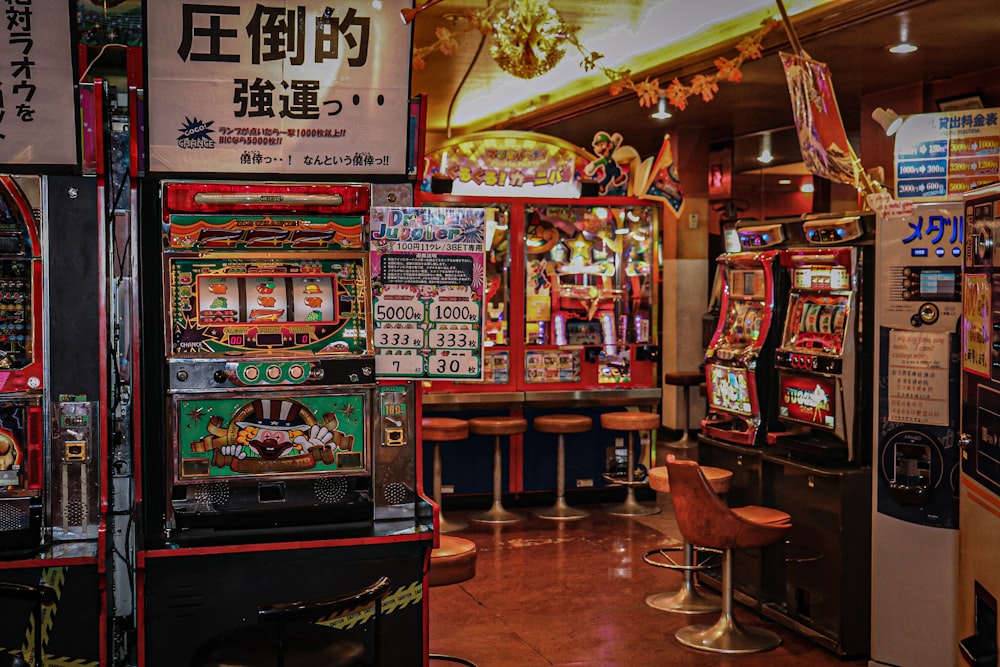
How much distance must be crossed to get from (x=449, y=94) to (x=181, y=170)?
26.1 ft

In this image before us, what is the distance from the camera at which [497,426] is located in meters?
7.74

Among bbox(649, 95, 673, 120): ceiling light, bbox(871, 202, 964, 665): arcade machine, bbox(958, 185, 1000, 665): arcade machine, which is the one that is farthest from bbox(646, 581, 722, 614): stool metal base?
bbox(649, 95, 673, 120): ceiling light

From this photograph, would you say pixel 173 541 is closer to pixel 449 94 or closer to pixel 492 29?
pixel 492 29

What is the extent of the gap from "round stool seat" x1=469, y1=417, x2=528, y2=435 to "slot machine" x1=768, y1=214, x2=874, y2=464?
2.61 metres

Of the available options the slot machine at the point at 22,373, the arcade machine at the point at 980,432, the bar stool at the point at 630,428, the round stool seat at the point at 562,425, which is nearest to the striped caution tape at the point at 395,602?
the slot machine at the point at 22,373

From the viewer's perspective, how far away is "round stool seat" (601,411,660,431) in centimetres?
793

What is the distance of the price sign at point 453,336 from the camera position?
12.3 feet

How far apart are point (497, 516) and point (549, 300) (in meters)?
1.58

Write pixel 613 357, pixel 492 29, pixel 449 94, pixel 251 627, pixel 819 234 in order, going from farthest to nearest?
pixel 449 94
pixel 613 357
pixel 492 29
pixel 819 234
pixel 251 627

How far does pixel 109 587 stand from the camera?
354 centimetres

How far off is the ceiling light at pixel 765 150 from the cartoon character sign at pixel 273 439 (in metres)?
8.81

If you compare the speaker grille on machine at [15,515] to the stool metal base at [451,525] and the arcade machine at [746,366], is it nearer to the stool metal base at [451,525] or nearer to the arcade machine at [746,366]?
the arcade machine at [746,366]

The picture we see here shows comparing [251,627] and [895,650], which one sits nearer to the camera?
[251,627]

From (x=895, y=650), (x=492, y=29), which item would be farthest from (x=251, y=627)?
(x=492, y=29)
